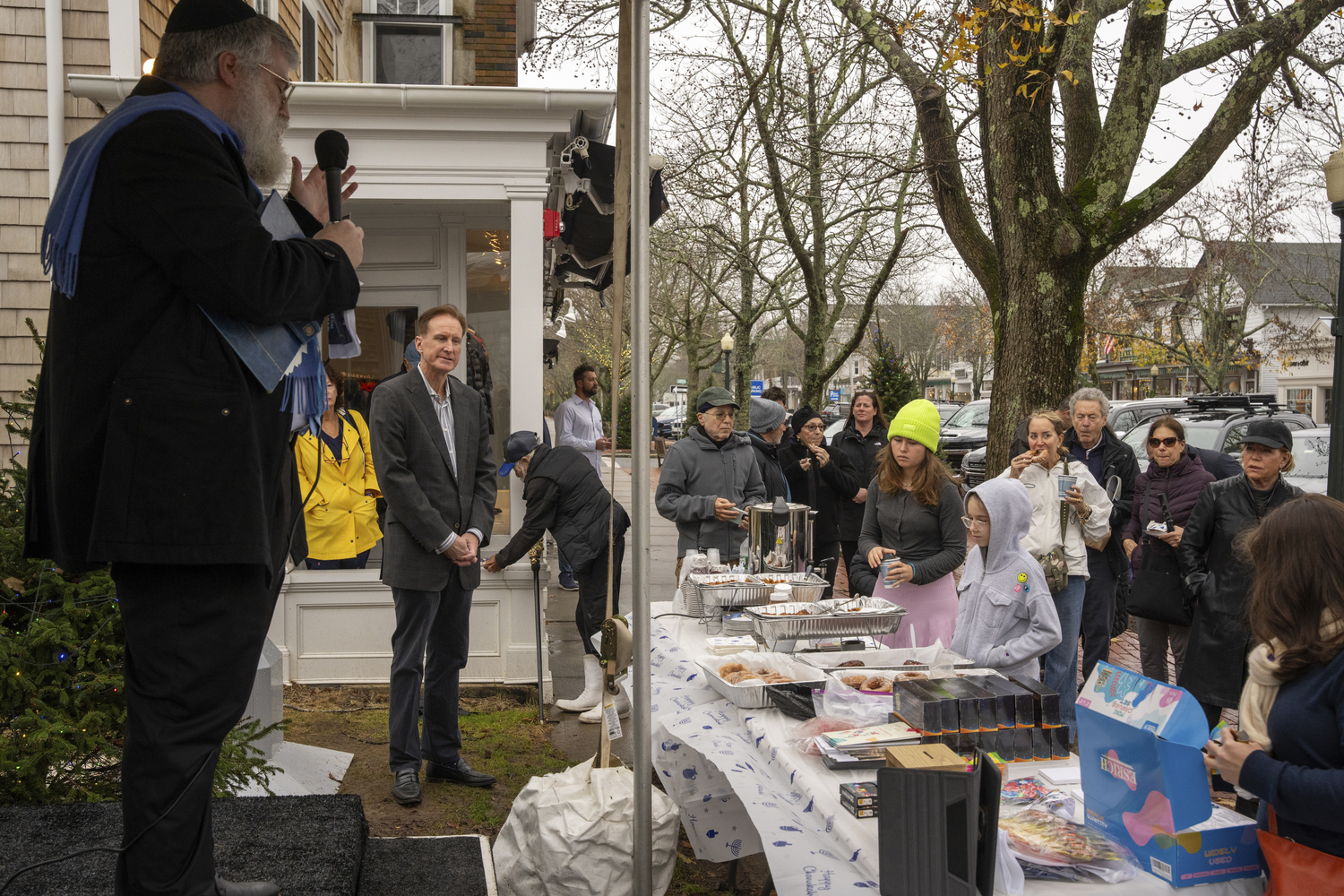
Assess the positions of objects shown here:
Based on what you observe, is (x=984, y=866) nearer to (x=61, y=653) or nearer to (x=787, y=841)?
(x=787, y=841)

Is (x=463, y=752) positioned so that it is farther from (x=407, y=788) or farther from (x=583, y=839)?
(x=583, y=839)

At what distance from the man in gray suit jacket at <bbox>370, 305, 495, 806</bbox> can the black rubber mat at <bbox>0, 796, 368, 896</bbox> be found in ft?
4.39

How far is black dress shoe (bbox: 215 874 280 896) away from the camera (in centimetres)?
221

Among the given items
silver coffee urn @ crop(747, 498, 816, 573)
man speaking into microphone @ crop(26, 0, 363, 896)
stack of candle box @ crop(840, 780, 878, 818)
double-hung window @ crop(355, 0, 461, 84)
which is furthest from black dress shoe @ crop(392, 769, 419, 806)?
double-hung window @ crop(355, 0, 461, 84)

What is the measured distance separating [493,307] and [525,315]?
2.84 metres

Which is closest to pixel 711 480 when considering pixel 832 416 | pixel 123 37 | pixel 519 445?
pixel 519 445

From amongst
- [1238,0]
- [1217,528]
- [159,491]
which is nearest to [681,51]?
[1238,0]

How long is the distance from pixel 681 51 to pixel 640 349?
15132 mm

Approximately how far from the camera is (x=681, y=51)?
16453mm

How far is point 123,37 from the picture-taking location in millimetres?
6621

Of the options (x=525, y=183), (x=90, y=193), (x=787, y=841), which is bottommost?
(x=787, y=841)

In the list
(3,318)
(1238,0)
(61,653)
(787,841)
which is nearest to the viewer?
(787,841)

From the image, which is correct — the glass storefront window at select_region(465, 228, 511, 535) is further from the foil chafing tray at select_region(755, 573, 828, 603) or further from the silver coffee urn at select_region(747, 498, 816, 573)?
the foil chafing tray at select_region(755, 573, 828, 603)

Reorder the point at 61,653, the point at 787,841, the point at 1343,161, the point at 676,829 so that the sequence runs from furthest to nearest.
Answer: the point at 1343,161, the point at 61,653, the point at 676,829, the point at 787,841
